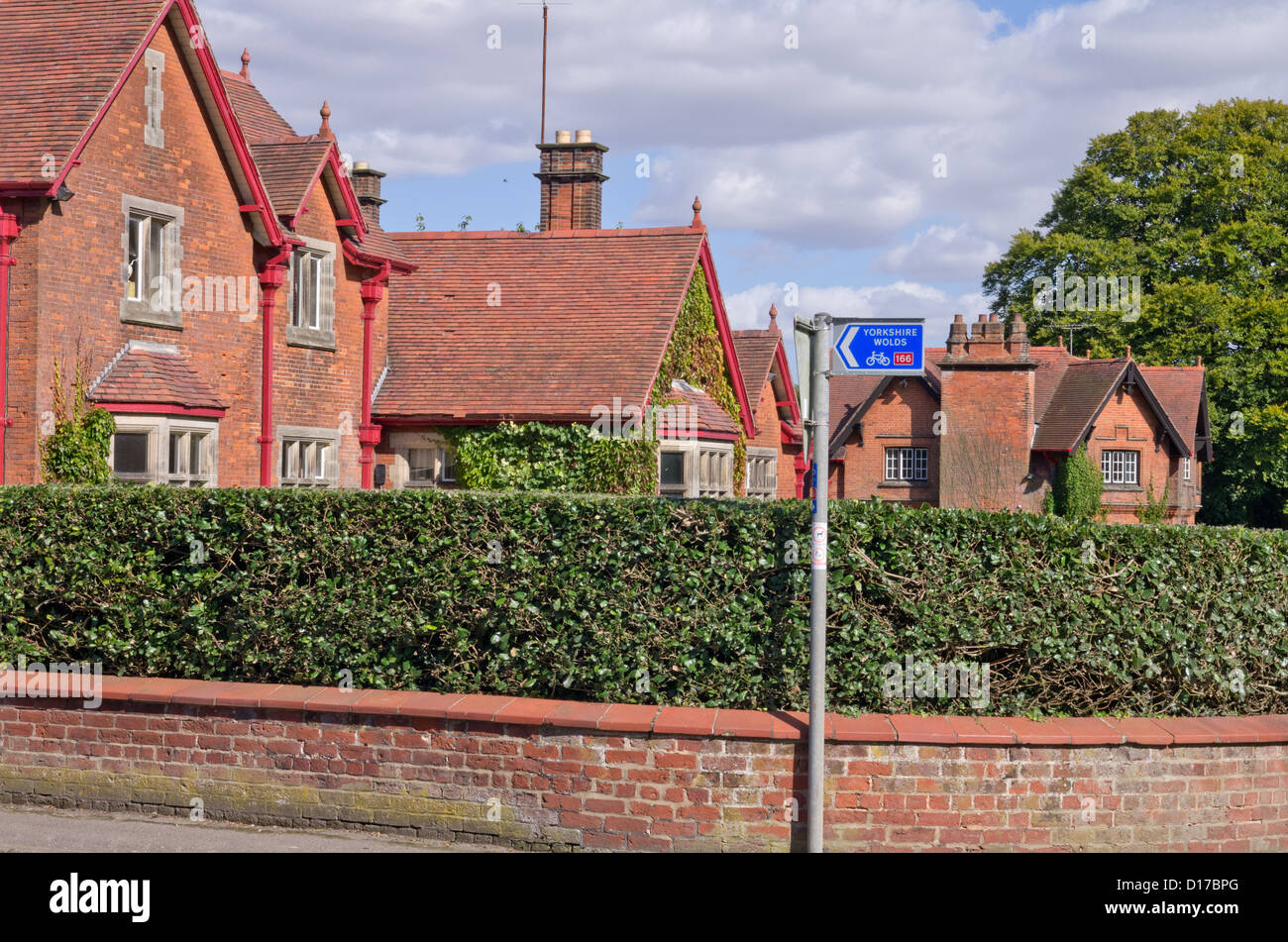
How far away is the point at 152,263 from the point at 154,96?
7.37 ft

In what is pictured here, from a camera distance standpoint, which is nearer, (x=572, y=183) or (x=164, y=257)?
(x=164, y=257)

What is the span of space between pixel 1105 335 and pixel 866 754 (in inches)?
1984

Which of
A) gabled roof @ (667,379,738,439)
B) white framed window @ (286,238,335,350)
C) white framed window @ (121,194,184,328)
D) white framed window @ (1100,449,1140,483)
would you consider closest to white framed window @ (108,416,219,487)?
white framed window @ (121,194,184,328)

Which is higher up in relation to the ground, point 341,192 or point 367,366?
point 341,192

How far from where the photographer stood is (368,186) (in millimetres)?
29016

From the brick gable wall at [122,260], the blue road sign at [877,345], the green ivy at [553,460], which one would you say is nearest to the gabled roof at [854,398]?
the green ivy at [553,460]

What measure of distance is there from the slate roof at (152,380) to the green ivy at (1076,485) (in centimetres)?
3416

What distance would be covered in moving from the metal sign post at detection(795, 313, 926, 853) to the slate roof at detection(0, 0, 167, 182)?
11402mm

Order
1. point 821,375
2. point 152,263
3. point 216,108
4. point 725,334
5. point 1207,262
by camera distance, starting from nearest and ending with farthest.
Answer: point 821,375 < point 152,263 < point 216,108 < point 725,334 < point 1207,262

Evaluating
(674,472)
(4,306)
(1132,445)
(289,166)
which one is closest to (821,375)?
(4,306)

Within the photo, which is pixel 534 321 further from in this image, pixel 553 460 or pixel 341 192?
pixel 341 192

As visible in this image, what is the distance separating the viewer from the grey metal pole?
335 inches

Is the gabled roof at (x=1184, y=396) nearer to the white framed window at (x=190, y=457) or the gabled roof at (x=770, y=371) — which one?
the gabled roof at (x=770, y=371)

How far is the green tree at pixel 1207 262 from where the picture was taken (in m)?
52.8
